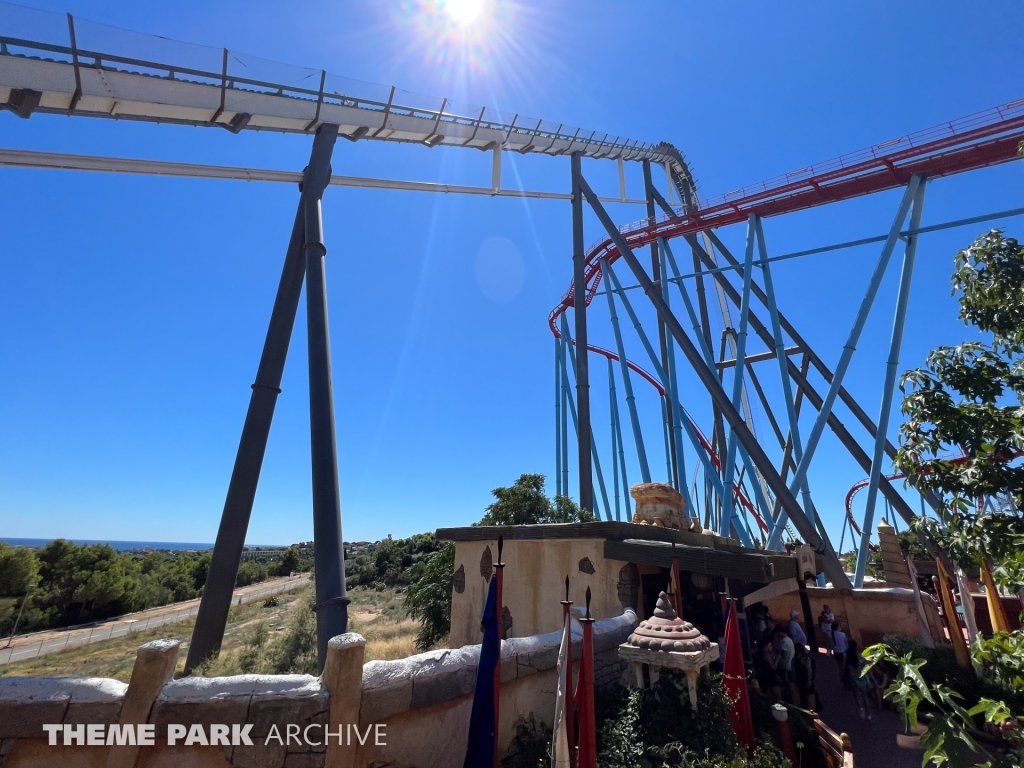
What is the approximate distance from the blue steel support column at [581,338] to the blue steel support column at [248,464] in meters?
7.96

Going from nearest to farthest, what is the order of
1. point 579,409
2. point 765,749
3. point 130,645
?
point 765,749, point 579,409, point 130,645

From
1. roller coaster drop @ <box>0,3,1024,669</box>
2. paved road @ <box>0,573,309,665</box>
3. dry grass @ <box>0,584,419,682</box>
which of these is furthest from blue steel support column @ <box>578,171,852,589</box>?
paved road @ <box>0,573,309,665</box>

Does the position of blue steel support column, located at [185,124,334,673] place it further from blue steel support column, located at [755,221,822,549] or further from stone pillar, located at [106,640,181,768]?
blue steel support column, located at [755,221,822,549]

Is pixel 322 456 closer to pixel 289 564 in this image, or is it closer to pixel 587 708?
pixel 587 708

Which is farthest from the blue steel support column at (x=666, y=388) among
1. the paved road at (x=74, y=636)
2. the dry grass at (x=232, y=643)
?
the paved road at (x=74, y=636)

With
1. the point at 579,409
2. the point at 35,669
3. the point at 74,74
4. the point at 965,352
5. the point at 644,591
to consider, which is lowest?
the point at 35,669

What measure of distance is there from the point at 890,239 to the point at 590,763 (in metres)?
12.1

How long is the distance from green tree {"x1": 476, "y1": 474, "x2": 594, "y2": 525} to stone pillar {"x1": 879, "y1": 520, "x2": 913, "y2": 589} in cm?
Answer: 594

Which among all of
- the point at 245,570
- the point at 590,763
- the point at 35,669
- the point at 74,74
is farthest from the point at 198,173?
the point at 245,570

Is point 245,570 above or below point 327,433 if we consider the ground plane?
below

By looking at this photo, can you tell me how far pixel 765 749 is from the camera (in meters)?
4.32

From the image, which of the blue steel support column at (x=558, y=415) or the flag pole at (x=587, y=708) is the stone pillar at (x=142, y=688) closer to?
the flag pole at (x=587, y=708)

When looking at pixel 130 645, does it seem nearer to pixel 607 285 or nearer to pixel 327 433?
pixel 327 433

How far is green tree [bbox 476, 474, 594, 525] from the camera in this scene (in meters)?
11.6
